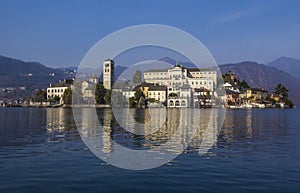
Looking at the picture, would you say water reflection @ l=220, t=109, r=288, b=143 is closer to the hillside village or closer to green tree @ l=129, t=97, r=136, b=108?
green tree @ l=129, t=97, r=136, b=108

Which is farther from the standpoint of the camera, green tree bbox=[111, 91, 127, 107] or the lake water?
green tree bbox=[111, 91, 127, 107]

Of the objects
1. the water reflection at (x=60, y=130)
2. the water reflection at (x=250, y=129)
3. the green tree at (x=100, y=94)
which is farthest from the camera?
the green tree at (x=100, y=94)

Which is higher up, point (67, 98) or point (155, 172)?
point (67, 98)

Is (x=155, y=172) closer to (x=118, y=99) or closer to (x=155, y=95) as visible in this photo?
(x=118, y=99)

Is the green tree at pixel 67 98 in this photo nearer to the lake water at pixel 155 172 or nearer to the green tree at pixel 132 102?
the green tree at pixel 132 102

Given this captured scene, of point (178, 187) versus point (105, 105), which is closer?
point (178, 187)

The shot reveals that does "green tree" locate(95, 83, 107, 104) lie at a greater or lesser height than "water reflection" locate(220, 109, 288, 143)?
greater

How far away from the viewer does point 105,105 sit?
168 meters

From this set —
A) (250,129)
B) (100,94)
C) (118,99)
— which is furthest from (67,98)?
(250,129)

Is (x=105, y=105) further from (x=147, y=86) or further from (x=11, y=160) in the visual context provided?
(x=11, y=160)

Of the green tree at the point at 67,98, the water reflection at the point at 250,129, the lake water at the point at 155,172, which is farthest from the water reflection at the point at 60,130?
the green tree at the point at 67,98

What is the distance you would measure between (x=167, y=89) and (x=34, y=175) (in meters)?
165

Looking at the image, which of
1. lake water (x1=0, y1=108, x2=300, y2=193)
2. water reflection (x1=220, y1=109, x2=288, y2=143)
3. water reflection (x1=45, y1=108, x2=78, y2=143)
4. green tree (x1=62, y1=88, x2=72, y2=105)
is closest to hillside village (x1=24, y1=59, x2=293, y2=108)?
green tree (x1=62, y1=88, x2=72, y2=105)

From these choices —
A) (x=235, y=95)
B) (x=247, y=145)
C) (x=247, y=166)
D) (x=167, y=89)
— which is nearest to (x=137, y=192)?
(x=247, y=166)
